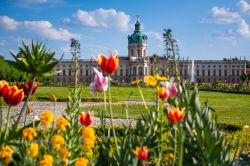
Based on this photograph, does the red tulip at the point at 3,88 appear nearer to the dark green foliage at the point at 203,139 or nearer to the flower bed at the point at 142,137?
the flower bed at the point at 142,137

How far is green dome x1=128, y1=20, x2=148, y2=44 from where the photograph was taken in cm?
9544

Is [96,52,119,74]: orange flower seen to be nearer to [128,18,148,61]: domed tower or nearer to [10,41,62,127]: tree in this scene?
[10,41,62,127]: tree

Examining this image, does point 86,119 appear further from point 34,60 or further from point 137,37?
point 137,37

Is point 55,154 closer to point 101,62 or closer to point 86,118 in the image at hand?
point 86,118

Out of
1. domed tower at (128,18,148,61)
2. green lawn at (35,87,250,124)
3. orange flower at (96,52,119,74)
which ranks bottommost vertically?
green lawn at (35,87,250,124)

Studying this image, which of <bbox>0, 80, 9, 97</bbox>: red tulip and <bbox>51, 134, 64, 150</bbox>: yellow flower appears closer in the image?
<bbox>51, 134, 64, 150</bbox>: yellow flower

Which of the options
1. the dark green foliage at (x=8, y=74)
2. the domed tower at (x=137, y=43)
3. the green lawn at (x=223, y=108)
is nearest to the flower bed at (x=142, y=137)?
the green lawn at (x=223, y=108)

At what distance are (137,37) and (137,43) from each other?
133 centimetres

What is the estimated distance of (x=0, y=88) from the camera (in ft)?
7.75

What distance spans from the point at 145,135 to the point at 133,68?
288 ft

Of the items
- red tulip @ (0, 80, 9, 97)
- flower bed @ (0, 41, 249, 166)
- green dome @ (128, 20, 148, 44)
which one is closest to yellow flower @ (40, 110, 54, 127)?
flower bed @ (0, 41, 249, 166)

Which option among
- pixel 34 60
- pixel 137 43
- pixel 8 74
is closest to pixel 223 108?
pixel 34 60

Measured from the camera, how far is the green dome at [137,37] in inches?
3757

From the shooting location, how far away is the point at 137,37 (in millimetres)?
95438
